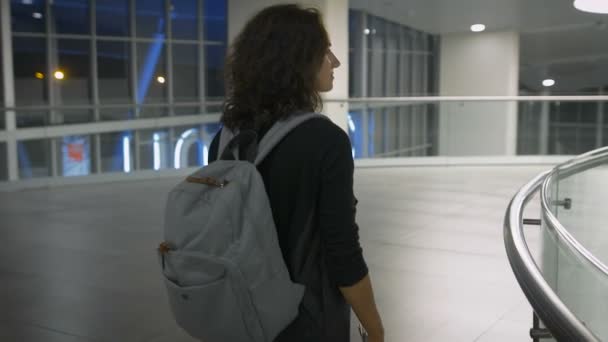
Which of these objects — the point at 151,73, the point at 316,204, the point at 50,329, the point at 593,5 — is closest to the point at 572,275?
the point at 316,204

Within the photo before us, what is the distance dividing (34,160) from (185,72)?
12.1 metres

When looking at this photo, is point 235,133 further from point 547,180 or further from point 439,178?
point 439,178

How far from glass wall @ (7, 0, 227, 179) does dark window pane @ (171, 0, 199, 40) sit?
0.03 m

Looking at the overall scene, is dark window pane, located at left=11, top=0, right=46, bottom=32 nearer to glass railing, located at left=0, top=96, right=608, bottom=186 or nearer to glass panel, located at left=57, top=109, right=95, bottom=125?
glass panel, located at left=57, top=109, right=95, bottom=125

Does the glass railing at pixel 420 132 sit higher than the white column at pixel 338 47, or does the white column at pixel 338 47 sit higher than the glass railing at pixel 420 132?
the white column at pixel 338 47

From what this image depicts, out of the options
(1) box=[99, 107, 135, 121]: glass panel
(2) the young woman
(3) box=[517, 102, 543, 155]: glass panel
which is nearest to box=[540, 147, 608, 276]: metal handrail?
(2) the young woman

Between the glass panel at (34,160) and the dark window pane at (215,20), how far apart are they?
12547 millimetres

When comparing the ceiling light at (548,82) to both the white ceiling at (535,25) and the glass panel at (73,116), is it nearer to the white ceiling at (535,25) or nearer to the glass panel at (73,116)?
the white ceiling at (535,25)

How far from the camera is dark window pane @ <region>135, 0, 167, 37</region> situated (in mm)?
20844

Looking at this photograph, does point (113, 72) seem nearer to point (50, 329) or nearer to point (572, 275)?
point (50, 329)

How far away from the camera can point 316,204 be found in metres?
1.85

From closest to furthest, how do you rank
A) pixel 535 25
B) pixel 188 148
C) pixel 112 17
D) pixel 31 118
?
pixel 31 118 → pixel 188 148 → pixel 112 17 → pixel 535 25

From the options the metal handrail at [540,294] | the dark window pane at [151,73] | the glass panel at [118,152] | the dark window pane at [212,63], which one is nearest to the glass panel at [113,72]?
the dark window pane at [151,73]

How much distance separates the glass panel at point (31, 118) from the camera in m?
10.6
